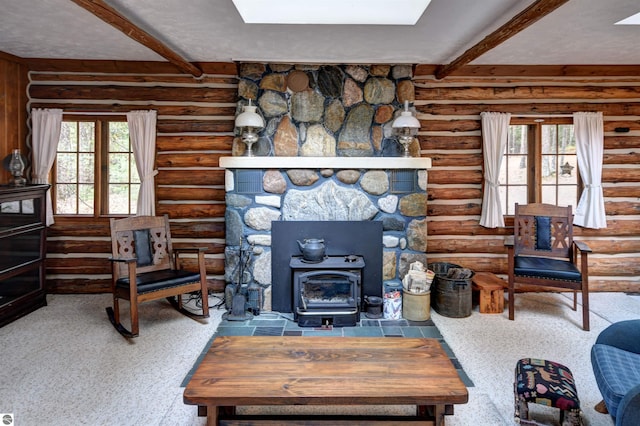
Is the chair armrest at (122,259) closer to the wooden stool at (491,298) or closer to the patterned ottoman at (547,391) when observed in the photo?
the patterned ottoman at (547,391)

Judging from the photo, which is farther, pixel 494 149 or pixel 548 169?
pixel 548 169

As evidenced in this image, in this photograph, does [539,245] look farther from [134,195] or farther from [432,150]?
[134,195]

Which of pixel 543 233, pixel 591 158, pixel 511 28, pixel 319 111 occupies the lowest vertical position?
pixel 543 233

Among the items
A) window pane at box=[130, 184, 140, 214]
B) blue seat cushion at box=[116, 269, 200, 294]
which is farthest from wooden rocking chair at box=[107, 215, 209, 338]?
window pane at box=[130, 184, 140, 214]

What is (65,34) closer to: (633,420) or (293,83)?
(293,83)

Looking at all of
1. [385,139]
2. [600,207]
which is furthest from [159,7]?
[600,207]

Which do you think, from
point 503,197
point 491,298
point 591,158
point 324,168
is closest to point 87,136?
point 324,168

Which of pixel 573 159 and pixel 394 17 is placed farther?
pixel 573 159

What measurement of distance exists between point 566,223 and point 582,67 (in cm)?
195

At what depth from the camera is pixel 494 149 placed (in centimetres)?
476

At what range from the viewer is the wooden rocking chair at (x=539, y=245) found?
3.89 meters

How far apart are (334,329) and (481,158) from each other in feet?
9.11

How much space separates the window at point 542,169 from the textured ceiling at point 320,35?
83 centimetres

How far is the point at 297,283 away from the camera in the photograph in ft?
12.8
